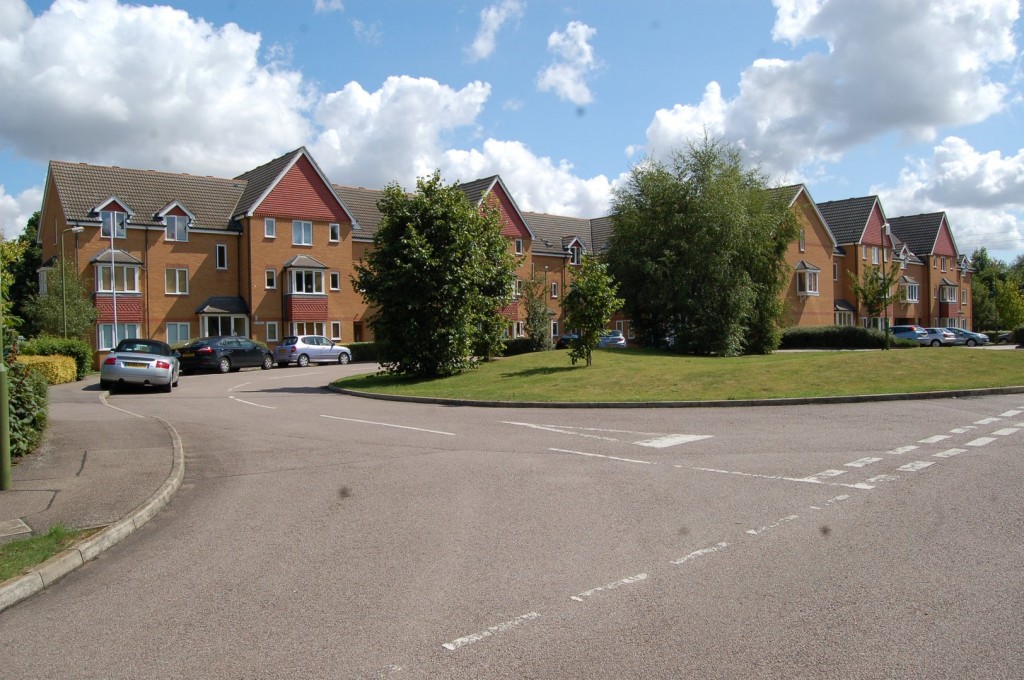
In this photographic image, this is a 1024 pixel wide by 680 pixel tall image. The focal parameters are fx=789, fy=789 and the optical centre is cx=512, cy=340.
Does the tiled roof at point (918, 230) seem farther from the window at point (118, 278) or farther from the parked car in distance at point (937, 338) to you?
the window at point (118, 278)

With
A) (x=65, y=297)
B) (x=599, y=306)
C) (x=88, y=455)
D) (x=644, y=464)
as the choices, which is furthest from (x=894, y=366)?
(x=65, y=297)

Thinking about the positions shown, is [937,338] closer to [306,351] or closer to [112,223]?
[306,351]

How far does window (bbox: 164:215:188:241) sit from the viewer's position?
44.6 meters

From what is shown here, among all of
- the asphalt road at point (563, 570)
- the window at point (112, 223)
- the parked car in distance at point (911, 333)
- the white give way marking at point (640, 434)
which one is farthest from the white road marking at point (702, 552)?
the parked car in distance at point (911, 333)

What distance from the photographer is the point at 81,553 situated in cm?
617

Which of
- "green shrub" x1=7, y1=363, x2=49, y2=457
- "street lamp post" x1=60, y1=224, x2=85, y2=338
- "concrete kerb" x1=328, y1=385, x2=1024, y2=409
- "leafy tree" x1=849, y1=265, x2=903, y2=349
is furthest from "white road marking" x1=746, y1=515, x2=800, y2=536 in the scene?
"leafy tree" x1=849, y1=265, x2=903, y2=349

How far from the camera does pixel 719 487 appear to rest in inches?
335

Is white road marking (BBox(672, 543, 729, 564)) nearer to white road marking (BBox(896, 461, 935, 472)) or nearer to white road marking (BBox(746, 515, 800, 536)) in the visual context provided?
white road marking (BBox(746, 515, 800, 536))

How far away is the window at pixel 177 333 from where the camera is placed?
146 feet

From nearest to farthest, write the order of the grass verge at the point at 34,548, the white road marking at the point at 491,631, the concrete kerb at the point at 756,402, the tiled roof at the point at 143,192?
the white road marking at the point at 491,631 < the grass verge at the point at 34,548 < the concrete kerb at the point at 756,402 < the tiled roof at the point at 143,192

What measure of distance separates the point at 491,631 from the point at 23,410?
8.71 m

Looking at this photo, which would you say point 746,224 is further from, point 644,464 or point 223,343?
point 644,464

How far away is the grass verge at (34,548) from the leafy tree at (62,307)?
3324 centimetres

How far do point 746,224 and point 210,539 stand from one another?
36.7 meters
